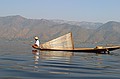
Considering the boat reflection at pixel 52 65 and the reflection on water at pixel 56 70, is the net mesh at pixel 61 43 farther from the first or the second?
the reflection on water at pixel 56 70

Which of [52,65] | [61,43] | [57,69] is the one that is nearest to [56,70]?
[57,69]

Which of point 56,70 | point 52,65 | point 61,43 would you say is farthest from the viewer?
point 61,43

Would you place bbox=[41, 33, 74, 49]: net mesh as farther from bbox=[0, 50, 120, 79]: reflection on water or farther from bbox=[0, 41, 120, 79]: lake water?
bbox=[0, 50, 120, 79]: reflection on water

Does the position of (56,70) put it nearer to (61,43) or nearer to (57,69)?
(57,69)

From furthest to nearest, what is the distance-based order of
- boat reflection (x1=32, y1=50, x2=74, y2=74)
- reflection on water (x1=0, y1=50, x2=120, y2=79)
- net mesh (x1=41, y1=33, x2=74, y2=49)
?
1. net mesh (x1=41, y1=33, x2=74, y2=49)
2. boat reflection (x1=32, y1=50, x2=74, y2=74)
3. reflection on water (x1=0, y1=50, x2=120, y2=79)


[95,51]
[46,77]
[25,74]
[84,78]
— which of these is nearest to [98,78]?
[84,78]

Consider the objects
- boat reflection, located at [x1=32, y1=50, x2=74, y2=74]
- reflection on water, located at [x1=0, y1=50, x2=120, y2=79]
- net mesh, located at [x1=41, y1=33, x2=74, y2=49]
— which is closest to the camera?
reflection on water, located at [x1=0, y1=50, x2=120, y2=79]

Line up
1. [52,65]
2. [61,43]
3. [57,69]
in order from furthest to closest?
[61,43], [52,65], [57,69]

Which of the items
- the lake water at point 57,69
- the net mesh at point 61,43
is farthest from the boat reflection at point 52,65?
the net mesh at point 61,43

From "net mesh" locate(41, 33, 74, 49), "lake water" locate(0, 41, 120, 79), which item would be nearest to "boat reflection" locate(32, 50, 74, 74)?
"lake water" locate(0, 41, 120, 79)

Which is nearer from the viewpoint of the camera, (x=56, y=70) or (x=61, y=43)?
(x=56, y=70)

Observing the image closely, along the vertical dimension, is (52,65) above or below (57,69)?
above

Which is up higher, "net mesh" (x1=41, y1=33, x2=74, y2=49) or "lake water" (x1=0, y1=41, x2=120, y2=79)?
"net mesh" (x1=41, y1=33, x2=74, y2=49)

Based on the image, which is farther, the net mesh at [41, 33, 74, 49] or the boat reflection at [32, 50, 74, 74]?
the net mesh at [41, 33, 74, 49]
